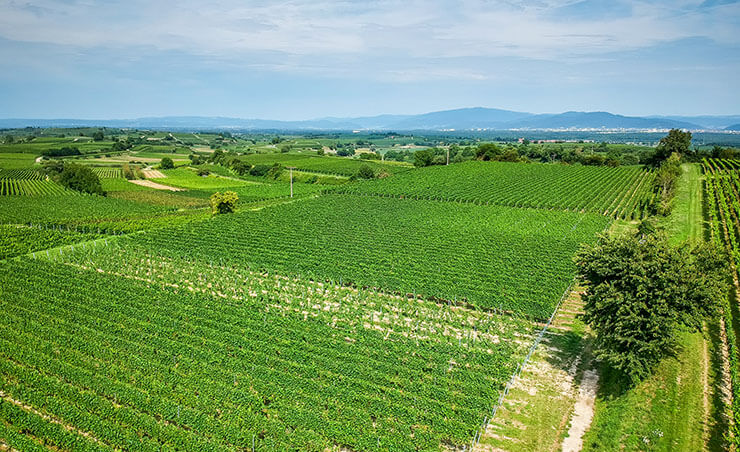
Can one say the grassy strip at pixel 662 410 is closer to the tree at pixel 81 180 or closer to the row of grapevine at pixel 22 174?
the tree at pixel 81 180

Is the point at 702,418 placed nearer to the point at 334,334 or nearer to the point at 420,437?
the point at 420,437

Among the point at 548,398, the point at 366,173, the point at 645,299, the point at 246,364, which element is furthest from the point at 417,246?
the point at 366,173

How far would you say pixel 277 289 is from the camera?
2886 cm

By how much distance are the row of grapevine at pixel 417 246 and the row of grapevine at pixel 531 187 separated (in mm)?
7184

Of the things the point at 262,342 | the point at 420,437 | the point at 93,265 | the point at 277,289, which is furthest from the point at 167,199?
the point at 420,437

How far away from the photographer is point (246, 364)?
19.0 m

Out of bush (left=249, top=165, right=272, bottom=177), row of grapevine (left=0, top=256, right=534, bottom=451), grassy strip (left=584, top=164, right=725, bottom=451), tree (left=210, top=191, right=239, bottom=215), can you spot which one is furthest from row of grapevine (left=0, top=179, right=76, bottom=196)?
grassy strip (left=584, top=164, right=725, bottom=451)

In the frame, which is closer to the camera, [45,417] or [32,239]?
[45,417]

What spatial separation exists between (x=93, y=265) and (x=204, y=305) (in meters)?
13.6

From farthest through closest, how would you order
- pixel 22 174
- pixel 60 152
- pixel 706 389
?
pixel 60 152 → pixel 22 174 → pixel 706 389

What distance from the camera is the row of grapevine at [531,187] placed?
6084cm

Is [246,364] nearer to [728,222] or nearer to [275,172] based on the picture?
[728,222]

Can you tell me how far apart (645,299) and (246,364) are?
16.4 metres

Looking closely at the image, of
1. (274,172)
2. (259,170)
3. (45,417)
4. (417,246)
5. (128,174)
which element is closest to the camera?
(45,417)
